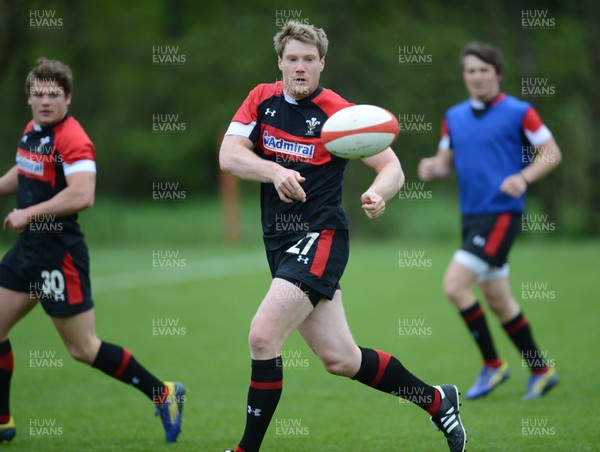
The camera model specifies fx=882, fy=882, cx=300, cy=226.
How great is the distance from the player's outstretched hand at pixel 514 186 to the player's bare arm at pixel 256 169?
2642 millimetres

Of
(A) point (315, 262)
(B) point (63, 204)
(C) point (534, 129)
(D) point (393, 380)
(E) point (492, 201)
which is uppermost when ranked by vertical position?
(C) point (534, 129)

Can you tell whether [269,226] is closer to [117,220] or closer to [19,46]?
[117,220]

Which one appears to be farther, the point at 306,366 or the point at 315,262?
the point at 306,366

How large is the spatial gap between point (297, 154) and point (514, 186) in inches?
103

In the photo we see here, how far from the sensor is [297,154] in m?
4.71

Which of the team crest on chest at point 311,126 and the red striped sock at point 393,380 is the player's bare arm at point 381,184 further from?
the red striped sock at point 393,380

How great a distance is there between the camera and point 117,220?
22.4 metres

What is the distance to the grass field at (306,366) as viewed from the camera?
5.64 m

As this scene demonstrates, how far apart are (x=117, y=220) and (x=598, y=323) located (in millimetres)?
14802

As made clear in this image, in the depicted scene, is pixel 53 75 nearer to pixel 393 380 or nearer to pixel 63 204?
pixel 63 204

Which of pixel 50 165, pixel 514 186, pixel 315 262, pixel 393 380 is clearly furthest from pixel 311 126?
pixel 514 186

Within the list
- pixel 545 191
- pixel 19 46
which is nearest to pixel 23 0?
pixel 19 46

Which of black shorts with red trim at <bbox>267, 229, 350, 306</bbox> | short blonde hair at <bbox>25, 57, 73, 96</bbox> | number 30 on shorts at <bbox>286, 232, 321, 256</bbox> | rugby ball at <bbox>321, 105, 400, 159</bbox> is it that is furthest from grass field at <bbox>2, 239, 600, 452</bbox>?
short blonde hair at <bbox>25, 57, 73, 96</bbox>

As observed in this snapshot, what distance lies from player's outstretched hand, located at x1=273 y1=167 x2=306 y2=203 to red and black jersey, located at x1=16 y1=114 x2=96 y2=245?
1559 millimetres
